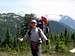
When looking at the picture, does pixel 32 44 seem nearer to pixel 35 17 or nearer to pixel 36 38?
pixel 36 38

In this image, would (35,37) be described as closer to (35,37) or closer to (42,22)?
(35,37)

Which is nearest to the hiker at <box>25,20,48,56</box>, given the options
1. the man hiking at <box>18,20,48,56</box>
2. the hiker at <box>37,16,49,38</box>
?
the man hiking at <box>18,20,48,56</box>

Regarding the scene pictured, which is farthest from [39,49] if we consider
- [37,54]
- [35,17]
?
[35,17]

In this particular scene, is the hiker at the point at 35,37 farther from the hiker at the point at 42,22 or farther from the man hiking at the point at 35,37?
the hiker at the point at 42,22

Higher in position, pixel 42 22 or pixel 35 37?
pixel 42 22

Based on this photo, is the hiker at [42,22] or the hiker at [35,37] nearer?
the hiker at [35,37]

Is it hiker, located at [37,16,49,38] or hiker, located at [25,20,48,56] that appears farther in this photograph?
hiker, located at [37,16,49,38]

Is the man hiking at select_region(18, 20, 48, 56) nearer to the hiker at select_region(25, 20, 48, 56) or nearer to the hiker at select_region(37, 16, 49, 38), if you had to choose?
the hiker at select_region(25, 20, 48, 56)

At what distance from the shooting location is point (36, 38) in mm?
11359

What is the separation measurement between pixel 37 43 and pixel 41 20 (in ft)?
6.42

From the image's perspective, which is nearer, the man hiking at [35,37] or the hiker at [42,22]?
the man hiking at [35,37]

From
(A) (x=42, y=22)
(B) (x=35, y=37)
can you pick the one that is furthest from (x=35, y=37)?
(A) (x=42, y=22)

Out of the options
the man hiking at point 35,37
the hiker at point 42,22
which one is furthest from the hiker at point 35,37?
the hiker at point 42,22

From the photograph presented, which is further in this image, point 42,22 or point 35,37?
point 42,22
